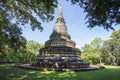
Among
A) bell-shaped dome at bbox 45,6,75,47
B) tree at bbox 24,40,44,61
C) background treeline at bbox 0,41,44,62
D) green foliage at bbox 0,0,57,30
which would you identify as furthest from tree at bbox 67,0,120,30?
tree at bbox 24,40,44,61

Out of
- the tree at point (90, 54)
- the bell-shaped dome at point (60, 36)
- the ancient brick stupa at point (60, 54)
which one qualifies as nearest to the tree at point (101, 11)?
the ancient brick stupa at point (60, 54)

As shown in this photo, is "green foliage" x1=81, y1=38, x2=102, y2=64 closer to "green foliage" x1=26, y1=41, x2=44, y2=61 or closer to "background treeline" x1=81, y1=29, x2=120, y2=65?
"background treeline" x1=81, y1=29, x2=120, y2=65

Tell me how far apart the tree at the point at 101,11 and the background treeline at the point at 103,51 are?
3789 cm

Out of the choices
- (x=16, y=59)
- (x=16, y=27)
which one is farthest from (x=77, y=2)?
(x=16, y=59)

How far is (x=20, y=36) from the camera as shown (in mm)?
14320

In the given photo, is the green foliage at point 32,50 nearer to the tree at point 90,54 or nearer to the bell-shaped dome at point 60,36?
the tree at point 90,54

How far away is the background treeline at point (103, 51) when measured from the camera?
4856cm

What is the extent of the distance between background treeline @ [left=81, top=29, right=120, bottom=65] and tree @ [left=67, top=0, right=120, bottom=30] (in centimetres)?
3789

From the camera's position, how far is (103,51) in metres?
52.3

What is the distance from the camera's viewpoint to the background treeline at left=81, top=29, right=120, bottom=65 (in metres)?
48.6

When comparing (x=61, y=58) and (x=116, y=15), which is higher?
(x=116, y=15)

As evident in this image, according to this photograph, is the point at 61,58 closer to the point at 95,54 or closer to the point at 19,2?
the point at 19,2

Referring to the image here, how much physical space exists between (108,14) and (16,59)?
131 feet

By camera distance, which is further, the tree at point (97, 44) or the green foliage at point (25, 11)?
the tree at point (97, 44)
